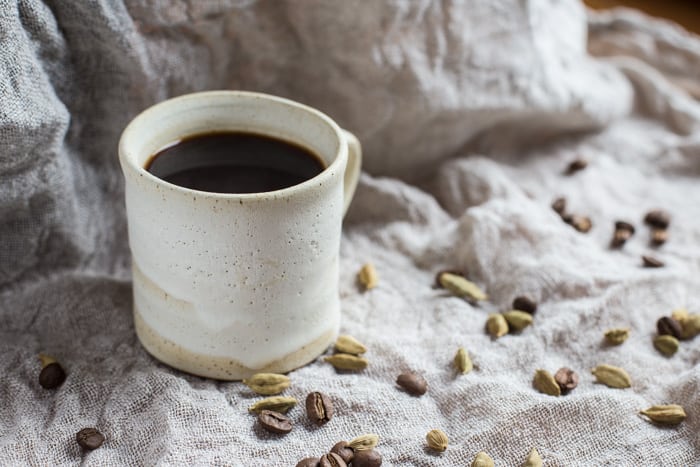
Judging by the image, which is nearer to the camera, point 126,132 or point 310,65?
point 126,132

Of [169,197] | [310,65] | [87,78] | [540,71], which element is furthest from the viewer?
[540,71]

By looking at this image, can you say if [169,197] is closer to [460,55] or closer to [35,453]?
[35,453]

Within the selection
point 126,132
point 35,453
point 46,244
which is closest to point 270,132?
point 126,132

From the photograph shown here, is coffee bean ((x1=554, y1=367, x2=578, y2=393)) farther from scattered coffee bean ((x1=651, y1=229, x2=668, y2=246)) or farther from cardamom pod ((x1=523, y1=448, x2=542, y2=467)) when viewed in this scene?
scattered coffee bean ((x1=651, y1=229, x2=668, y2=246))

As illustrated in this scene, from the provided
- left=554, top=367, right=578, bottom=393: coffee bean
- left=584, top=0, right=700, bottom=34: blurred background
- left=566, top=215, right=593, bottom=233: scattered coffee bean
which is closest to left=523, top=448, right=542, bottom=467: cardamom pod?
left=554, top=367, right=578, bottom=393: coffee bean

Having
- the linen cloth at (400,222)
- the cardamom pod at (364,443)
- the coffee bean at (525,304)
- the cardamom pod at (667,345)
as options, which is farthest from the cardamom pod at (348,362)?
the cardamom pod at (667,345)

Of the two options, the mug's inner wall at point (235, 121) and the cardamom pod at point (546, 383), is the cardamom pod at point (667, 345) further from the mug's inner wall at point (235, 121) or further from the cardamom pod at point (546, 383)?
the mug's inner wall at point (235, 121)
